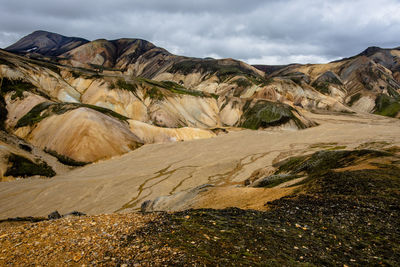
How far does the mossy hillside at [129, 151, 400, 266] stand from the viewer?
621cm

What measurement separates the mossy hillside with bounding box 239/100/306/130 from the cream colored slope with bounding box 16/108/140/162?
51714mm

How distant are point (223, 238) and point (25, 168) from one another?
153 ft

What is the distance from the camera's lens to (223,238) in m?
6.96

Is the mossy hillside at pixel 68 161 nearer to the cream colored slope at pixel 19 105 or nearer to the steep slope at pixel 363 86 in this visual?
the cream colored slope at pixel 19 105

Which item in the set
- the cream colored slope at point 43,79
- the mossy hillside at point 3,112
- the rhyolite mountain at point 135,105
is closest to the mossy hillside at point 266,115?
the rhyolite mountain at point 135,105

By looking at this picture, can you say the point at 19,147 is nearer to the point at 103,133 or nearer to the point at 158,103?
the point at 103,133

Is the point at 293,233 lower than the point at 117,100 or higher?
lower

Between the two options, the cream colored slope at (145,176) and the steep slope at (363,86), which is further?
the steep slope at (363,86)

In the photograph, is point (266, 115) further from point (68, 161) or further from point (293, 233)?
point (293, 233)

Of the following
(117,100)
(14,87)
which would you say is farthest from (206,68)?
(14,87)

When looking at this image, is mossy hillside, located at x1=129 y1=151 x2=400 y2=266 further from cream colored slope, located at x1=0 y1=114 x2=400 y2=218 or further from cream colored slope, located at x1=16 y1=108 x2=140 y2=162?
cream colored slope, located at x1=16 y1=108 x2=140 y2=162

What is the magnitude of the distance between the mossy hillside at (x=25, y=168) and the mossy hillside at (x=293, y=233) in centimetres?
4328

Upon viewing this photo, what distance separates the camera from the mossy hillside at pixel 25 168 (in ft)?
135

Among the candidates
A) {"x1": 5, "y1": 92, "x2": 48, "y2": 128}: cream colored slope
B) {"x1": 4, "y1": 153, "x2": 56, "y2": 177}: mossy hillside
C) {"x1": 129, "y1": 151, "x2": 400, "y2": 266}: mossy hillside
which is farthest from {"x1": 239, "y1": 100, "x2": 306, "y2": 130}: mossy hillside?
{"x1": 129, "y1": 151, "x2": 400, "y2": 266}: mossy hillside
